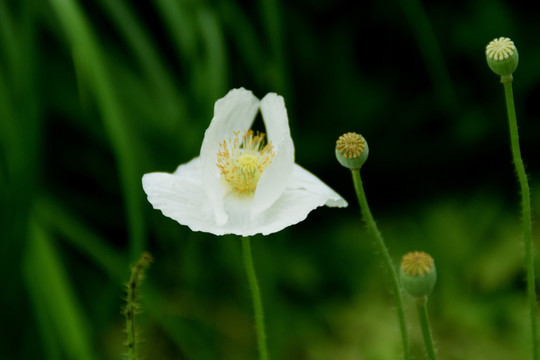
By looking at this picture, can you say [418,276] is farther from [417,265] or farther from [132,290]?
[132,290]

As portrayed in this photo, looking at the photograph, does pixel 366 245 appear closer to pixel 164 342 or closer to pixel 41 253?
pixel 164 342

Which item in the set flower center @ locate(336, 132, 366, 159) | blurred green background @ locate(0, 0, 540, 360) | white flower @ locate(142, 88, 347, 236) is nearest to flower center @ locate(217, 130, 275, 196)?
white flower @ locate(142, 88, 347, 236)

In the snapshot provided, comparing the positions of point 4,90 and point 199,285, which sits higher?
point 4,90

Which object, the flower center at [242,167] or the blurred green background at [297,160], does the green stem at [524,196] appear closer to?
the flower center at [242,167]

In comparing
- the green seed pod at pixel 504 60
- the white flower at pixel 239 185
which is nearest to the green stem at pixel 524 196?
the green seed pod at pixel 504 60

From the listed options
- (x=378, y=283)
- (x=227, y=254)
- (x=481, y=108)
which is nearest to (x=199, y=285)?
(x=227, y=254)

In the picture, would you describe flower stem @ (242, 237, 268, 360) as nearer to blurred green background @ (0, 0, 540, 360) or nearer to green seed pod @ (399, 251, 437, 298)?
green seed pod @ (399, 251, 437, 298)
